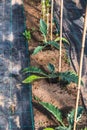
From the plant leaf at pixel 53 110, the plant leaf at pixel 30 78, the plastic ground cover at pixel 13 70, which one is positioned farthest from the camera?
the plant leaf at pixel 30 78

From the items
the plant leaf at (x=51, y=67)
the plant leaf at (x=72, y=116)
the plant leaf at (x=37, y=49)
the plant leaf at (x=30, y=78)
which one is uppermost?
the plant leaf at (x=37, y=49)

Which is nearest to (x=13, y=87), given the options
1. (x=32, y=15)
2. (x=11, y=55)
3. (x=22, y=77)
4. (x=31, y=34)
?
(x=22, y=77)

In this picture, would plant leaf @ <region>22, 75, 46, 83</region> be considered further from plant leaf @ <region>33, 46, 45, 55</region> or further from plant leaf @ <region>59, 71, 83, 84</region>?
plant leaf @ <region>33, 46, 45, 55</region>

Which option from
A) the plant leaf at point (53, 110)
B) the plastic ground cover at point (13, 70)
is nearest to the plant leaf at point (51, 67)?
the plastic ground cover at point (13, 70)

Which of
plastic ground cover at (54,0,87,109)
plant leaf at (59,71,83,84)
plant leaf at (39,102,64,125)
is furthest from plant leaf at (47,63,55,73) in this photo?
plant leaf at (39,102,64,125)

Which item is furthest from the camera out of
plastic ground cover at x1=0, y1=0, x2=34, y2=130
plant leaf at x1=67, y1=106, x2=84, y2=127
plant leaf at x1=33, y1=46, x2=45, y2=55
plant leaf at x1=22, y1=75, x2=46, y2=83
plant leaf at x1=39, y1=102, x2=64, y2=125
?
plant leaf at x1=33, y1=46, x2=45, y2=55

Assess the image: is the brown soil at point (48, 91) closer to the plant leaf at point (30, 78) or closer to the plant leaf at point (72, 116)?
the plant leaf at point (30, 78)

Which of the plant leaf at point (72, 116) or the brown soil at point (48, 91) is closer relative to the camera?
the plant leaf at point (72, 116)
